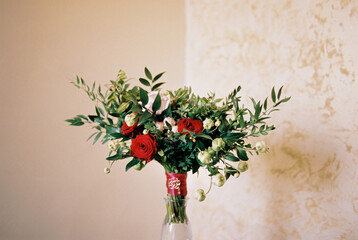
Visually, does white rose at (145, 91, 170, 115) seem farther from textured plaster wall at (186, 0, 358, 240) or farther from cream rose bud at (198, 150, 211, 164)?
textured plaster wall at (186, 0, 358, 240)

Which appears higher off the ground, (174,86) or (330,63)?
(174,86)

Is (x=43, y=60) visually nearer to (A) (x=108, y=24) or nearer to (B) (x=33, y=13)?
(B) (x=33, y=13)

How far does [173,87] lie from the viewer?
1.55 m

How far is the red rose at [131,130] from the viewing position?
33.8 inches

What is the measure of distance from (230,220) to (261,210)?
0.50ft

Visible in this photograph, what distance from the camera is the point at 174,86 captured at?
156 centimetres

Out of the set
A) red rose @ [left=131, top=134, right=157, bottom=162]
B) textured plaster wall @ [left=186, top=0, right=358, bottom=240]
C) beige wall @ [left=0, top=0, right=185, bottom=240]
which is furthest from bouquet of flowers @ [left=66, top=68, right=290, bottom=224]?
beige wall @ [left=0, top=0, right=185, bottom=240]

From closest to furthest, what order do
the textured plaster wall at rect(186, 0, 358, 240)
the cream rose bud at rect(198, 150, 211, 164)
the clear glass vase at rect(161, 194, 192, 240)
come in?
the cream rose bud at rect(198, 150, 211, 164), the clear glass vase at rect(161, 194, 192, 240), the textured plaster wall at rect(186, 0, 358, 240)

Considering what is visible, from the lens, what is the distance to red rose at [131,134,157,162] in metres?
0.81

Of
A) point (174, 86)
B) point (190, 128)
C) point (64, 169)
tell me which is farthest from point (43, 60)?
point (190, 128)

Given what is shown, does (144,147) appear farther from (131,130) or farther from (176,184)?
Result: (176,184)

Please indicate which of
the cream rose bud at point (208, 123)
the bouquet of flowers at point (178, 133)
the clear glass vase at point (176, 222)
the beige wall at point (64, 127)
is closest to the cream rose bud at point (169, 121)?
the bouquet of flowers at point (178, 133)

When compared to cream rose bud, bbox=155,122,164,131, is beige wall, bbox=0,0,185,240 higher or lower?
higher

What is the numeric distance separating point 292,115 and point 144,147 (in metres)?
0.75
